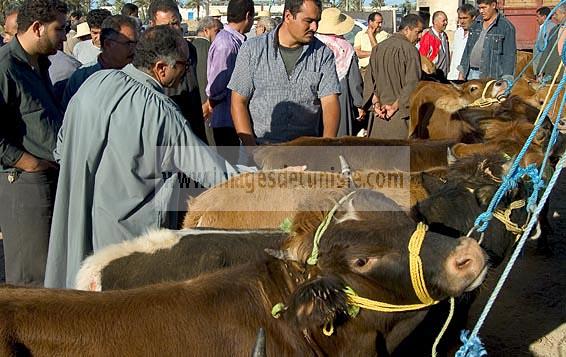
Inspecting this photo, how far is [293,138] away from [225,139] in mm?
1432

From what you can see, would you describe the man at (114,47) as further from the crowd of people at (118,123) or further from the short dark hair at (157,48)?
the short dark hair at (157,48)

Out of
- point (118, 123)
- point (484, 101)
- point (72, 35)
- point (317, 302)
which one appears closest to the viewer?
point (317, 302)

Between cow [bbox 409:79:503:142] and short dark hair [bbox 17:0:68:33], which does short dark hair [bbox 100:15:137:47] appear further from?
cow [bbox 409:79:503:142]

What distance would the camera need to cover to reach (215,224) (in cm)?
472

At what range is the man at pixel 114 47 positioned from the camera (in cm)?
564

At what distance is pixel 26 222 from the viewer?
15.7 ft

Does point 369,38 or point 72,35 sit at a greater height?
point 72,35

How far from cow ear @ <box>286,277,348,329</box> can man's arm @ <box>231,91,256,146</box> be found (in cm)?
318

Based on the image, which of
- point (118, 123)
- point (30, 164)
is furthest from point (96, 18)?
point (118, 123)

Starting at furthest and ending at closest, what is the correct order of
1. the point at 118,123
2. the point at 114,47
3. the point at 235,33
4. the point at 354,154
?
the point at 235,33 < the point at 354,154 < the point at 114,47 < the point at 118,123

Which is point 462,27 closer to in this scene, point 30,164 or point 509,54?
point 509,54

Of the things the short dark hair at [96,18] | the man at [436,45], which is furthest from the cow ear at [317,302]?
the man at [436,45]

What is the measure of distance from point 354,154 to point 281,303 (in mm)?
3267

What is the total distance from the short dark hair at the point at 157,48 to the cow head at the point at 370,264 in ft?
5.02
